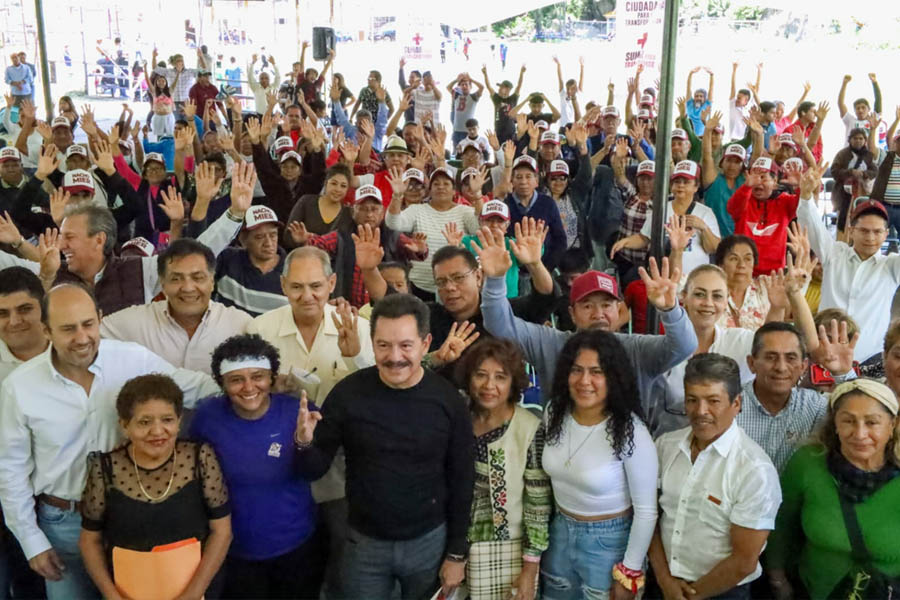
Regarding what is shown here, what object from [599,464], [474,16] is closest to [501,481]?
[599,464]

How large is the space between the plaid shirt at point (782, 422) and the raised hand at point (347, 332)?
1459mm

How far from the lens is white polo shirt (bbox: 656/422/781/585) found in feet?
8.14

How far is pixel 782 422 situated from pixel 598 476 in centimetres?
Answer: 79

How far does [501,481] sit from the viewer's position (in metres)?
2.74

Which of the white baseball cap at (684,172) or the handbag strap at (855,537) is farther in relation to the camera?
the white baseball cap at (684,172)

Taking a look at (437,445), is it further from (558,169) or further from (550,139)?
(550,139)

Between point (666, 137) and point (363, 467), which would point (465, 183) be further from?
Answer: point (363, 467)

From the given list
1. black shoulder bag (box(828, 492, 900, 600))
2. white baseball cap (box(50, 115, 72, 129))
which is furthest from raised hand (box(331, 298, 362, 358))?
white baseball cap (box(50, 115, 72, 129))

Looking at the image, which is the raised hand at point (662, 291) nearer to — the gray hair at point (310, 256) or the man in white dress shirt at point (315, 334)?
the man in white dress shirt at point (315, 334)

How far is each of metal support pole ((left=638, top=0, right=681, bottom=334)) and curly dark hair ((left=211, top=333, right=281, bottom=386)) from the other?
6.78 feet

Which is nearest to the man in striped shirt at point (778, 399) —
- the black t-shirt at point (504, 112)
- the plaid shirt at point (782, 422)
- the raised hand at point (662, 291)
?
the plaid shirt at point (782, 422)

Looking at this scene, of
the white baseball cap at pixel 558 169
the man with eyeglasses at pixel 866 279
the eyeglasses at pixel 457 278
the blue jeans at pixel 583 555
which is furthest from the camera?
the white baseball cap at pixel 558 169

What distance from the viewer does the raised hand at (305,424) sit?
2.54 m

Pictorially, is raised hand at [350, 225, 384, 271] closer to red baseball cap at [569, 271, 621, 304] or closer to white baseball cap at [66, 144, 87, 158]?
red baseball cap at [569, 271, 621, 304]
